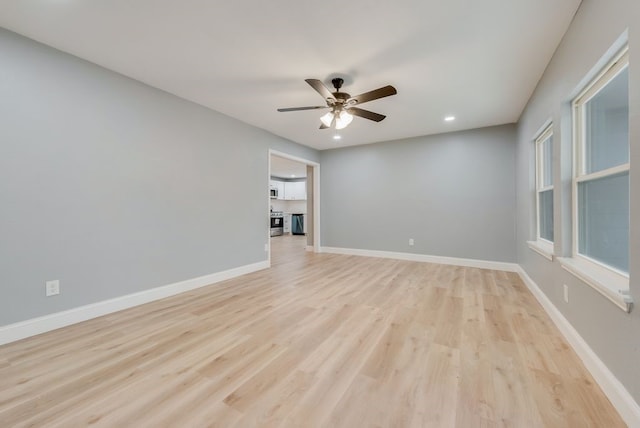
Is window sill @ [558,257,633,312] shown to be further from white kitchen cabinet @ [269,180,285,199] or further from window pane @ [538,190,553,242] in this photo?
white kitchen cabinet @ [269,180,285,199]

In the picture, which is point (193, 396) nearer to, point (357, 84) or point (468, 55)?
point (357, 84)

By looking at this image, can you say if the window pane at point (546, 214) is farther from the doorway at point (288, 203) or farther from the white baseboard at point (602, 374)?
the doorway at point (288, 203)

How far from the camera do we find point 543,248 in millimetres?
2781

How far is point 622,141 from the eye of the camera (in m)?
1.57

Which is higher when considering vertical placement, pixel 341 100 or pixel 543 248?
pixel 341 100

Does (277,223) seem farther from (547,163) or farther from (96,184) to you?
(547,163)

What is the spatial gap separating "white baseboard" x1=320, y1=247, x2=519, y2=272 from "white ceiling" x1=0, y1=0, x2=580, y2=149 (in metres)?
2.60

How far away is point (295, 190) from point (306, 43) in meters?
8.51

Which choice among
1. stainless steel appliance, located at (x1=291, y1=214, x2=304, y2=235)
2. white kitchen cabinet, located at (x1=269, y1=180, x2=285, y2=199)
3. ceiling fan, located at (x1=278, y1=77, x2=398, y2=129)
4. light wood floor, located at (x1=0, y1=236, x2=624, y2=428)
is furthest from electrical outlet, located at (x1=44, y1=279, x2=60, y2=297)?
white kitchen cabinet, located at (x1=269, y1=180, x2=285, y2=199)

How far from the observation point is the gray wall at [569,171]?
123 cm

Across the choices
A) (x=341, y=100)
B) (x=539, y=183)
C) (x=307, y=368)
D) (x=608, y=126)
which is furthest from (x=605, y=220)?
(x=341, y=100)

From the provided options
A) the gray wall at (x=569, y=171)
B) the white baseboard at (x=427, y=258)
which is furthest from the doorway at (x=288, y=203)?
the gray wall at (x=569, y=171)

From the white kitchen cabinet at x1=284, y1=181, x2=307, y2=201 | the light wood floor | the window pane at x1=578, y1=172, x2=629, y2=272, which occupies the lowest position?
the light wood floor

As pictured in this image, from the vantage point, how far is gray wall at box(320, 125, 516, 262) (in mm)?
4422
